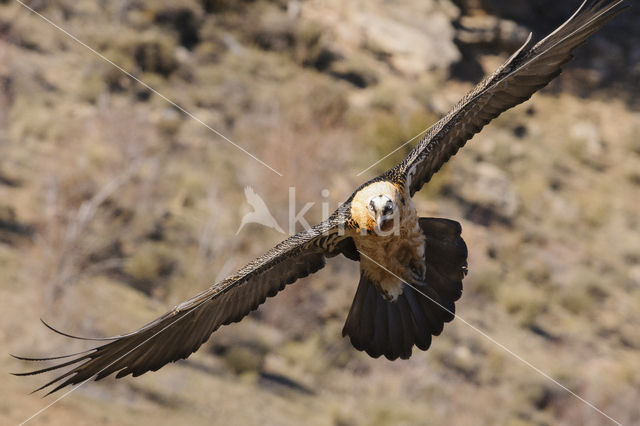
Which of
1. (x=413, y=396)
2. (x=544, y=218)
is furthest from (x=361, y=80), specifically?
(x=413, y=396)

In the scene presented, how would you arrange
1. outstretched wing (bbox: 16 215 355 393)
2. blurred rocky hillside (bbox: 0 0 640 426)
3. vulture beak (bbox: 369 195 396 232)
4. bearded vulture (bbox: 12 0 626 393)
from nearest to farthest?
outstretched wing (bbox: 16 215 355 393) < vulture beak (bbox: 369 195 396 232) < bearded vulture (bbox: 12 0 626 393) < blurred rocky hillside (bbox: 0 0 640 426)

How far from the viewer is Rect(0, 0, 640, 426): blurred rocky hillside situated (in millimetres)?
13875

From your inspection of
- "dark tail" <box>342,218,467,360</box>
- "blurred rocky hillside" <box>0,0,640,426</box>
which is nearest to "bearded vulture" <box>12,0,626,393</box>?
"dark tail" <box>342,218,467,360</box>

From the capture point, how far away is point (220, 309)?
653 centimetres

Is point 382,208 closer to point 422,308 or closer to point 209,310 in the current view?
point 422,308

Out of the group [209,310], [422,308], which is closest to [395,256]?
[422,308]

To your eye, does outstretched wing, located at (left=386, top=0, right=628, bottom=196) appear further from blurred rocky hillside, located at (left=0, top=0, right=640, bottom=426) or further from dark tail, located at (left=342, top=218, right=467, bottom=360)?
blurred rocky hillside, located at (left=0, top=0, right=640, bottom=426)

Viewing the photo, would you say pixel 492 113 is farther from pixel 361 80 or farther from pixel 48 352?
pixel 361 80

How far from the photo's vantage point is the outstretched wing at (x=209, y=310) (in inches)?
213

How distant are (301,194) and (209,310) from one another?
43.3 ft

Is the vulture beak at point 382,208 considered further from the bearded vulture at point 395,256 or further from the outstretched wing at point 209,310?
the outstretched wing at point 209,310

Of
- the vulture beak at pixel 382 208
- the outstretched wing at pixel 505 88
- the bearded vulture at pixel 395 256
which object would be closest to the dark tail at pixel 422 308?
the bearded vulture at pixel 395 256

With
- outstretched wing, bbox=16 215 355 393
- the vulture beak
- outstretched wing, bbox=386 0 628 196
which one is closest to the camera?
outstretched wing, bbox=16 215 355 393

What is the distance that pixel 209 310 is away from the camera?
21.0ft
